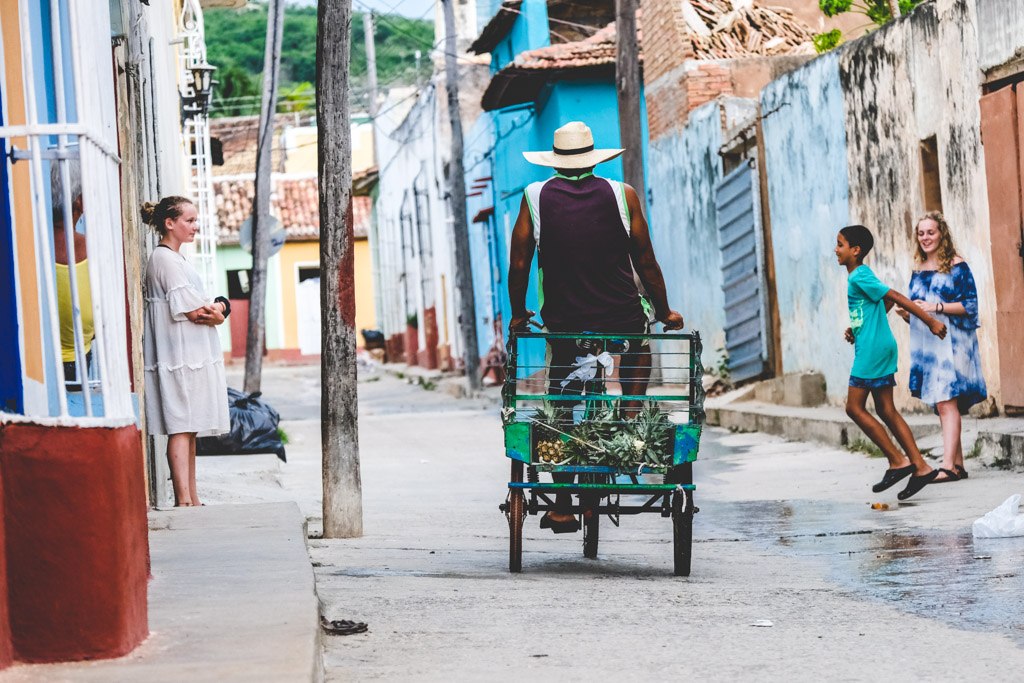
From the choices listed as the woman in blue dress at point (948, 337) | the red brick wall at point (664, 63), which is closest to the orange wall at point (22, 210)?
the woman in blue dress at point (948, 337)

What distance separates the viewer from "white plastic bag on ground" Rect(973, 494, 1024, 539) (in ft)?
25.3

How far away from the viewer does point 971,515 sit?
8.55m

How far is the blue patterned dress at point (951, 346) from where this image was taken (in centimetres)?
971

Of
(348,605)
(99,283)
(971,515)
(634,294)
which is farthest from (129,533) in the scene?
(971,515)

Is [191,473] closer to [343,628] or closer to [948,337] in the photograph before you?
[343,628]

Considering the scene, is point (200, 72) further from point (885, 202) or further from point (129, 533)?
point (129, 533)

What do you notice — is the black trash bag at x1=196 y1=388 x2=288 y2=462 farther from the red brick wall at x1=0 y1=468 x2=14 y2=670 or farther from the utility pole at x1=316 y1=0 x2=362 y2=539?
the red brick wall at x1=0 y1=468 x2=14 y2=670

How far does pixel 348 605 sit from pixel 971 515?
376 centimetres

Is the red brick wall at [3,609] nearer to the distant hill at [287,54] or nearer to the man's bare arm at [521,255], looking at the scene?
the man's bare arm at [521,255]

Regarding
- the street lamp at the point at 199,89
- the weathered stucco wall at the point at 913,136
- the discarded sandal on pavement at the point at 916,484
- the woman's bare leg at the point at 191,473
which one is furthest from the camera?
the street lamp at the point at 199,89

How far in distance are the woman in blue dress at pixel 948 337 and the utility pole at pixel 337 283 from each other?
3.42 m

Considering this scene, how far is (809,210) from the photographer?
53.0ft

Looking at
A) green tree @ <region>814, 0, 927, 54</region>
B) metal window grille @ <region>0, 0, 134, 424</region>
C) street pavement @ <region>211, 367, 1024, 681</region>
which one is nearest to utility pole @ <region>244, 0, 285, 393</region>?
green tree @ <region>814, 0, 927, 54</region>

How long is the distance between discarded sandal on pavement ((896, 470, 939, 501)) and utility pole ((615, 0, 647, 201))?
25.3 feet
